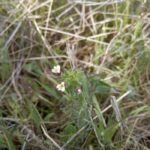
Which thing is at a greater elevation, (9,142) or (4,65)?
(4,65)

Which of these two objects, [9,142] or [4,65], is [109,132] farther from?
[4,65]

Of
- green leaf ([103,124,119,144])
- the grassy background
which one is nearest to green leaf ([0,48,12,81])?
the grassy background

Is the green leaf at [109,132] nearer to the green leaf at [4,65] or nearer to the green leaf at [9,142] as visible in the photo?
the green leaf at [9,142]

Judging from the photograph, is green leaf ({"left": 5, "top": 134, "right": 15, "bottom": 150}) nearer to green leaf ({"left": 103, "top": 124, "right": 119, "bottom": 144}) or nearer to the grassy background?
the grassy background

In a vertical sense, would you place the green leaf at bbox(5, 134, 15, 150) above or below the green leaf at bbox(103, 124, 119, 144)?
above

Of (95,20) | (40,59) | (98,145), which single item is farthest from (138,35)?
(98,145)

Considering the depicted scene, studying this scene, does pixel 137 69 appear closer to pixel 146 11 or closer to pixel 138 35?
pixel 138 35

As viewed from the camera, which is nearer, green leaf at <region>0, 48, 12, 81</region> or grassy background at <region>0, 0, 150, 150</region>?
grassy background at <region>0, 0, 150, 150</region>

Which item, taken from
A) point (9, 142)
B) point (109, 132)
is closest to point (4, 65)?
point (9, 142)
